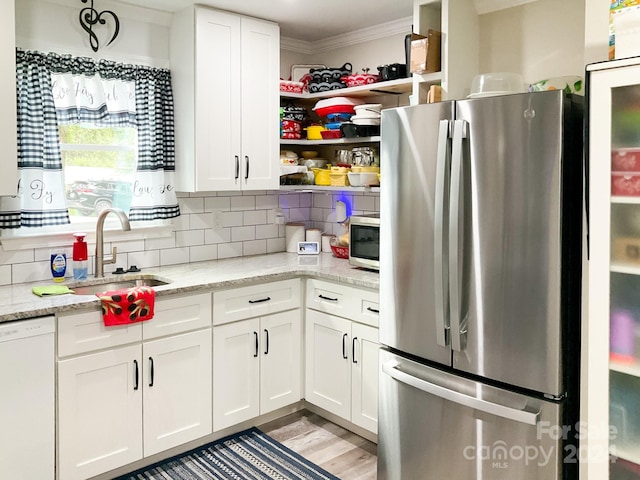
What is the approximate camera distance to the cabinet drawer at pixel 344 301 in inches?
121

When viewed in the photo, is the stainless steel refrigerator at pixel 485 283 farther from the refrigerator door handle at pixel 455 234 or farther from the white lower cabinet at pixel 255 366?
the white lower cabinet at pixel 255 366

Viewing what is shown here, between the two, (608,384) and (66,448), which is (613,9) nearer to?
(608,384)

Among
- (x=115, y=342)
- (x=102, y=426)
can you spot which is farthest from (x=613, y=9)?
(x=102, y=426)

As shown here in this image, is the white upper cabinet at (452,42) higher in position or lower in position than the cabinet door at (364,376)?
higher

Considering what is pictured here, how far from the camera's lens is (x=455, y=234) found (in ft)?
7.34

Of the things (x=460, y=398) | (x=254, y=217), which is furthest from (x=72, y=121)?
(x=460, y=398)

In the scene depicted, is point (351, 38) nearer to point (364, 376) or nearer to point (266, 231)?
point (266, 231)

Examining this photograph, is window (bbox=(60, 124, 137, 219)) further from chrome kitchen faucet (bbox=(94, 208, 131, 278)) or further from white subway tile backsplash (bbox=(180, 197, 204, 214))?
white subway tile backsplash (bbox=(180, 197, 204, 214))

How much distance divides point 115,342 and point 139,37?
1.82 m

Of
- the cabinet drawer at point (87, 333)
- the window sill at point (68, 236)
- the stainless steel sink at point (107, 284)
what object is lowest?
the cabinet drawer at point (87, 333)

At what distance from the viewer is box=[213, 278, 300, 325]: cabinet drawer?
3.12 meters

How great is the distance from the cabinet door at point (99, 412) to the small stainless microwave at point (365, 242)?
1.33 metres

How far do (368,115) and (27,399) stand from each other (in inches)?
94.3

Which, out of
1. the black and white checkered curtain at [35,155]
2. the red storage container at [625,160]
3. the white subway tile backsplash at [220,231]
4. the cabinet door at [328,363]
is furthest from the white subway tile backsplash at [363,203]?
the red storage container at [625,160]
